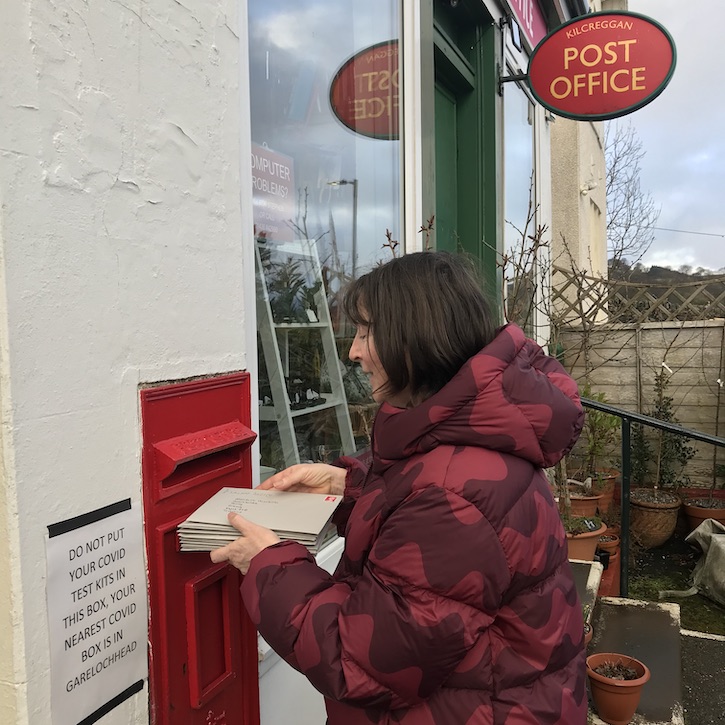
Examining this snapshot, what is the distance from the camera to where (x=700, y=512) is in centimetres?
568

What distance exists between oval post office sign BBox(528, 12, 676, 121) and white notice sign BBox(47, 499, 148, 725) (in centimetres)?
376

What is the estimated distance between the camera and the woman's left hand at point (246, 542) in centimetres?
124

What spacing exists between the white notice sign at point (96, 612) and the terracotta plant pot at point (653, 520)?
5230 mm

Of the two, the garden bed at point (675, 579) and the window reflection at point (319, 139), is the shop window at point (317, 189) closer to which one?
the window reflection at point (319, 139)

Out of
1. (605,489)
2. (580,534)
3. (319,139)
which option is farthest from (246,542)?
(605,489)

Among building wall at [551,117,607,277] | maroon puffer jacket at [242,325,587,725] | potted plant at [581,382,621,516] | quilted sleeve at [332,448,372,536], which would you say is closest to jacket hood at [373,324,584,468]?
maroon puffer jacket at [242,325,587,725]

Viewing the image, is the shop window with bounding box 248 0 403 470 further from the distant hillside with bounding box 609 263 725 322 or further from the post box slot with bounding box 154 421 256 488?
the distant hillside with bounding box 609 263 725 322

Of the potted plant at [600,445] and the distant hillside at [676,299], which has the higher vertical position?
the distant hillside at [676,299]

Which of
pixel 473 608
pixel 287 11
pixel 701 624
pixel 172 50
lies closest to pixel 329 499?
pixel 473 608

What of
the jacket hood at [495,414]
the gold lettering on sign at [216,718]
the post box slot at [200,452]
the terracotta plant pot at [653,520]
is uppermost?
the jacket hood at [495,414]

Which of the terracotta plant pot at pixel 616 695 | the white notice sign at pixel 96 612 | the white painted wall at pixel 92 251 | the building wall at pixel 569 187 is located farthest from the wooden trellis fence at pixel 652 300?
the white notice sign at pixel 96 612

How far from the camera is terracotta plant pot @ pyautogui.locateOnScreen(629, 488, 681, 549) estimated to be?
5566 mm

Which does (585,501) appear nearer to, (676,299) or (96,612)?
(676,299)

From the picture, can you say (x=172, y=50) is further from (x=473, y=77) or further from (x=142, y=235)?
(x=473, y=77)
